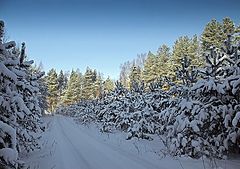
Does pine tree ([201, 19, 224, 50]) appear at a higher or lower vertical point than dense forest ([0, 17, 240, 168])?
higher

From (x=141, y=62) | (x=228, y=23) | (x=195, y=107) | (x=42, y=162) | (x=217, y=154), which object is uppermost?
(x=141, y=62)

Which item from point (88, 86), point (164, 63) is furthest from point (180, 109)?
point (88, 86)

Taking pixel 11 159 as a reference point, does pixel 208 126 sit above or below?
above

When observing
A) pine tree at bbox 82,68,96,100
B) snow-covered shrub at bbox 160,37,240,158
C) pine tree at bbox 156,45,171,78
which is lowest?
snow-covered shrub at bbox 160,37,240,158

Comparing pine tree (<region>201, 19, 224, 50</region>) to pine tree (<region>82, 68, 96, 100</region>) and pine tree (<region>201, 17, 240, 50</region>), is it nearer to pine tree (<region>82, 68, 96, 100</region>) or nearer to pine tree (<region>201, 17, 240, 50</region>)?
pine tree (<region>201, 17, 240, 50</region>)

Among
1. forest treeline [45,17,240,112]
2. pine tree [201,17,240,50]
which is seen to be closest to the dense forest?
forest treeline [45,17,240,112]

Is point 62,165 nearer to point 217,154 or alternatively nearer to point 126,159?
point 126,159

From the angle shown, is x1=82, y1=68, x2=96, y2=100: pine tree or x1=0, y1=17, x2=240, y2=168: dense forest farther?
x1=82, y1=68, x2=96, y2=100: pine tree

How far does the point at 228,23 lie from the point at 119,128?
26.9 m

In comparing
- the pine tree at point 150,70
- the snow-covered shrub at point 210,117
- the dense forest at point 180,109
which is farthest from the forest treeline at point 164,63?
the snow-covered shrub at point 210,117

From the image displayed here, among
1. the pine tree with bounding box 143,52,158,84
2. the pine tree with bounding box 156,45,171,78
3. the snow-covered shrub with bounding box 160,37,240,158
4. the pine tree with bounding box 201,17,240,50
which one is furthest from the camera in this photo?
the pine tree with bounding box 143,52,158,84

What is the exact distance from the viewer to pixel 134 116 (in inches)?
687

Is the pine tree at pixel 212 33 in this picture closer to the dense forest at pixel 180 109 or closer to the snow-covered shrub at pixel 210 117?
the dense forest at pixel 180 109

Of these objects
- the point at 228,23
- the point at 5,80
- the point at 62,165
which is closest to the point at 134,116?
the point at 62,165
